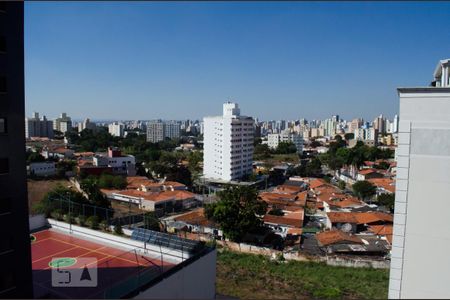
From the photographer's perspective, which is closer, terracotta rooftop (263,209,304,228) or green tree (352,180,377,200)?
terracotta rooftop (263,209,304,228)

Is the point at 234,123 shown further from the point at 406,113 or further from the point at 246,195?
A: the point at 406,113

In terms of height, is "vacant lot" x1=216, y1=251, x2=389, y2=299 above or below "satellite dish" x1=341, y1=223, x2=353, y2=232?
below

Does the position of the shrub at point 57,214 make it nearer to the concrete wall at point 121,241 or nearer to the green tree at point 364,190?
the concrete wall at point 121,241

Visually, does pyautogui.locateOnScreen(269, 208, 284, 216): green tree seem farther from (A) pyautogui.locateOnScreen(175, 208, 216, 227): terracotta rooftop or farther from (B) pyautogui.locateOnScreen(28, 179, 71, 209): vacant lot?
(B) pyautogui.locateOnScreen(28, 179, 71, 209): vacant lot

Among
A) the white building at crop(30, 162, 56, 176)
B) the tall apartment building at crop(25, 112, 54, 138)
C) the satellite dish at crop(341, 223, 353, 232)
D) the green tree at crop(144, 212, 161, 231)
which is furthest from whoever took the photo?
the tall apartment building at crop(25, 112, 54, 138)

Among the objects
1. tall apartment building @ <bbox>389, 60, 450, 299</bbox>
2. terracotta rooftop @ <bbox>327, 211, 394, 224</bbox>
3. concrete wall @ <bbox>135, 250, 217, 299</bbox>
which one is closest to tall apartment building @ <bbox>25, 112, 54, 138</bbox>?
terracotta rooftop @ <bbox>327, 211, 394, 224</bbox>

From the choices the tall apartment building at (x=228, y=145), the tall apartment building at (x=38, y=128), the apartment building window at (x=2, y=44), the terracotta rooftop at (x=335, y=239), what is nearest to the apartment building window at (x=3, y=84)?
the apartment building window at (x=2, y=44)
